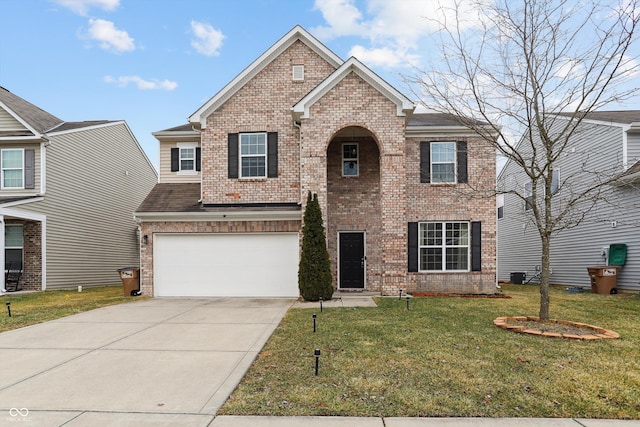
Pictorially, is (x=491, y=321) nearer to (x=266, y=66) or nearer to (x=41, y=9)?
(x=266, y=66)

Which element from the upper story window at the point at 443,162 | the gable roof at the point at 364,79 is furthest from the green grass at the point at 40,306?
the upper story window at the point at 443,162

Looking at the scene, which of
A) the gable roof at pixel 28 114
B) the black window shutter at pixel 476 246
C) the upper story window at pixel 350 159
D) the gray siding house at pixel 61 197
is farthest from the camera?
the gable roof at pixel 28 114

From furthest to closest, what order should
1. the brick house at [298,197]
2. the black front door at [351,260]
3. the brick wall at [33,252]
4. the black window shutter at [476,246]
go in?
the brick wall at [33,252], the black front door at [351,260], the black window shutter at [476,246], the brick house at [298,197]

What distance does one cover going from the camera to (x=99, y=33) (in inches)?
770

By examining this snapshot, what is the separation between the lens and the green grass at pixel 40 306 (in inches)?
352

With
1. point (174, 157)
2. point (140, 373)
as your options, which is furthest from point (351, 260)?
point (140, 373)

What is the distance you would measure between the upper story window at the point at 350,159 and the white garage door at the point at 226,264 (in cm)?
290

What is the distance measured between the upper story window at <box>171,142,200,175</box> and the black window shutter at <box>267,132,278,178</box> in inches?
133

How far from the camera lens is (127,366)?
18.0 feet

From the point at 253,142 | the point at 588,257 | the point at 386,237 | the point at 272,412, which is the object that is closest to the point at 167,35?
the point at 253,142

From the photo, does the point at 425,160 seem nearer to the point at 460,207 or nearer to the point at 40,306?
the point at 460,207

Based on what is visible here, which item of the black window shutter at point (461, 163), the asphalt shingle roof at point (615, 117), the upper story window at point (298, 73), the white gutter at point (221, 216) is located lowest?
the white gutter at point (221, 216)

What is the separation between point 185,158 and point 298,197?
5.04m

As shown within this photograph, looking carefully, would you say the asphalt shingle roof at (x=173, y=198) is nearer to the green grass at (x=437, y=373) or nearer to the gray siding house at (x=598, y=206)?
the green grass at (x=437, y=373)
